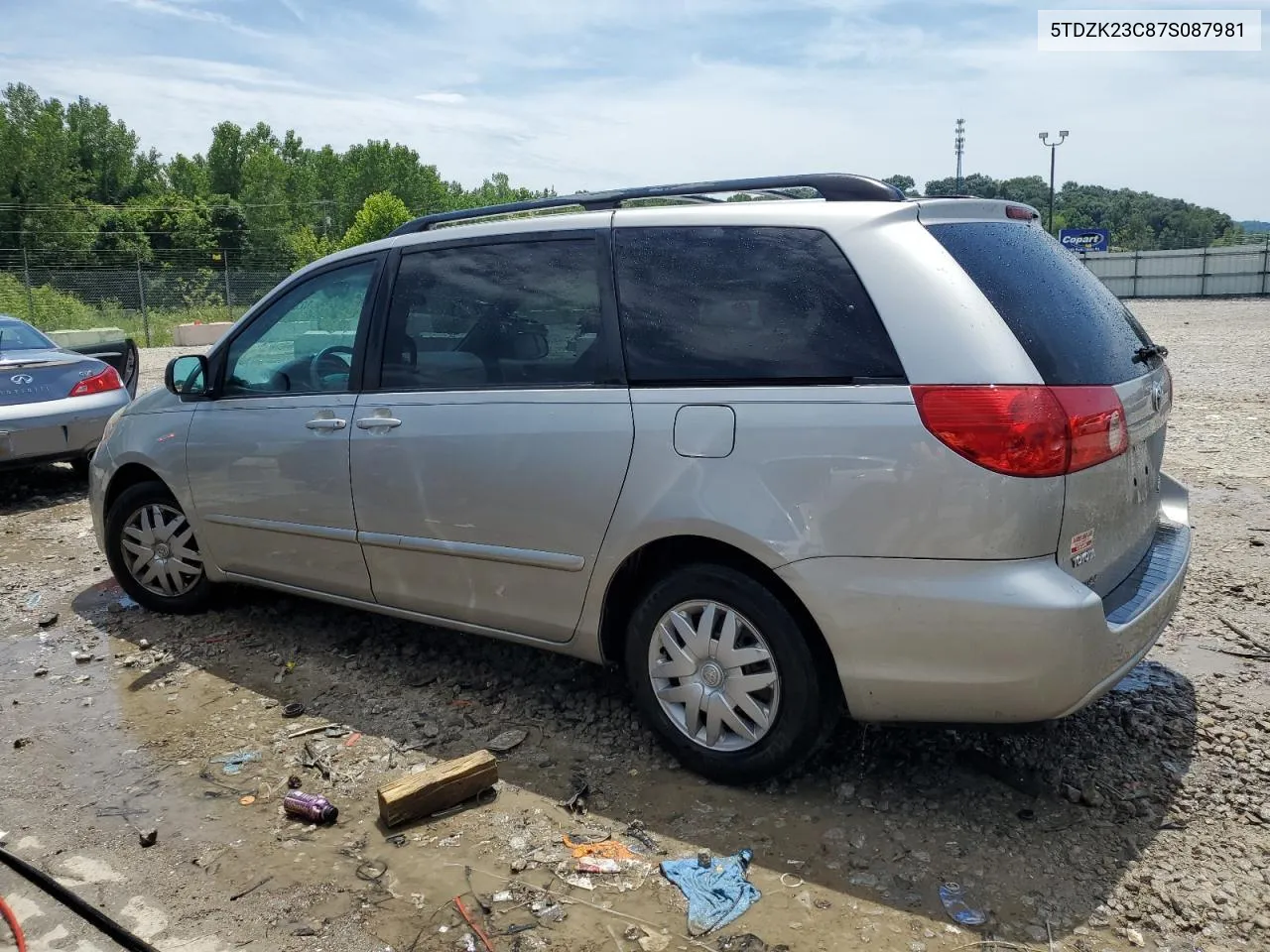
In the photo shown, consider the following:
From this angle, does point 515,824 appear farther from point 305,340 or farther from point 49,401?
point 49,401

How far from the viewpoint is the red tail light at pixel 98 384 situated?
8.46 metres

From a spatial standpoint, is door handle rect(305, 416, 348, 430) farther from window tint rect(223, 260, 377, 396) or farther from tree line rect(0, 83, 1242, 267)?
tree line rect(0, 83, 1242, 267)

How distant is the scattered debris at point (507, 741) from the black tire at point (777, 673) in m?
0.60

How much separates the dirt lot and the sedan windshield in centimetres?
472

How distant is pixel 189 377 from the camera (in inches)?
194

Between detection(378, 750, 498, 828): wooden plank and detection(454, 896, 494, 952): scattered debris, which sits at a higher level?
detection(378, 750, 498, 828): wooden plank

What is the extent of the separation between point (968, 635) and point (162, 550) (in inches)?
161

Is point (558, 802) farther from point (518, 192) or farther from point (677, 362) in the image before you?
point (518, 192)

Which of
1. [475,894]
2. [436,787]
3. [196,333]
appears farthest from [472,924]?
[196,333]

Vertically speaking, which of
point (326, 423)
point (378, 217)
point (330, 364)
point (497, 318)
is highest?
point (378, 217)

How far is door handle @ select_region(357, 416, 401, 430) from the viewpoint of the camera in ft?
13.2

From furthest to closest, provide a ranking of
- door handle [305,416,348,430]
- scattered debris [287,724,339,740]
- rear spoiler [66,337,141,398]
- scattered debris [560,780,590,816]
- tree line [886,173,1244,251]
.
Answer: tree line [886,173,1244,251]
rear spoiler [66,337,141,398]
door handle [305,416,348,430]
scattered debris [287,724,339,740]
scattered debris [560,780,590,816]

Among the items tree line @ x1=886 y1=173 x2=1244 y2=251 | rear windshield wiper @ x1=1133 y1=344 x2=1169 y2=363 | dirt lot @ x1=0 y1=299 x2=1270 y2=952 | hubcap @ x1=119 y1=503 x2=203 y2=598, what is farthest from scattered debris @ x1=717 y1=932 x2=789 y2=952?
tree line @ x1=886 y1=173 x2=1244 y2=251

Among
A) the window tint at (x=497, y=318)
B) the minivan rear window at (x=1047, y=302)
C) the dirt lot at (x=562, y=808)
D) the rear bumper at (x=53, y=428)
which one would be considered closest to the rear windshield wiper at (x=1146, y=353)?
the minivan rear window at (x=1047, y=302)
